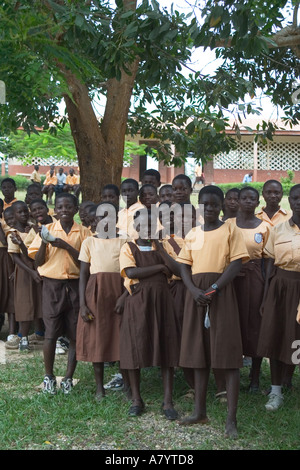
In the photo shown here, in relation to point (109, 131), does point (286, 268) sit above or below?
below

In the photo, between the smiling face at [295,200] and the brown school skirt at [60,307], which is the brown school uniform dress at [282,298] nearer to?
the smiling face at [295,200]

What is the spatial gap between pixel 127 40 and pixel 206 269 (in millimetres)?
2475

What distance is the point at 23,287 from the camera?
6.84 m

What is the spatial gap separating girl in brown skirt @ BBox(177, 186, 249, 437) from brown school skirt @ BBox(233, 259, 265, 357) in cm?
80

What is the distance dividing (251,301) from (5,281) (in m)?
2.99

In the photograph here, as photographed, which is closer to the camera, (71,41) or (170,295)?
(170,295)

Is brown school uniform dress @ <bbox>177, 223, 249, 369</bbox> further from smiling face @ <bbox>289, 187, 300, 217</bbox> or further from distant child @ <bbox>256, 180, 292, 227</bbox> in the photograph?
distant child @ <bbox>256, 180, 292, 227</bbox>

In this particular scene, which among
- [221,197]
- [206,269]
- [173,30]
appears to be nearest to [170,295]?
[206,269]

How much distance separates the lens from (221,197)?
4.56 m

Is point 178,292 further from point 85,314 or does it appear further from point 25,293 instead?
point 25,293

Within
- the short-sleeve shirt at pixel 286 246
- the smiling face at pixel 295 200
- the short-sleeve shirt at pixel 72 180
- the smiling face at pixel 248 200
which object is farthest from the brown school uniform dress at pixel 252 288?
the short-sleeve shirt at pixel 72 180

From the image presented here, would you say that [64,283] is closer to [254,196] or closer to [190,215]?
[190,215]

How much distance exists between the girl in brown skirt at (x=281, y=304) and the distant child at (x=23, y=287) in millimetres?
2638

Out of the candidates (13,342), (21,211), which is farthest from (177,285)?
(13,342)
